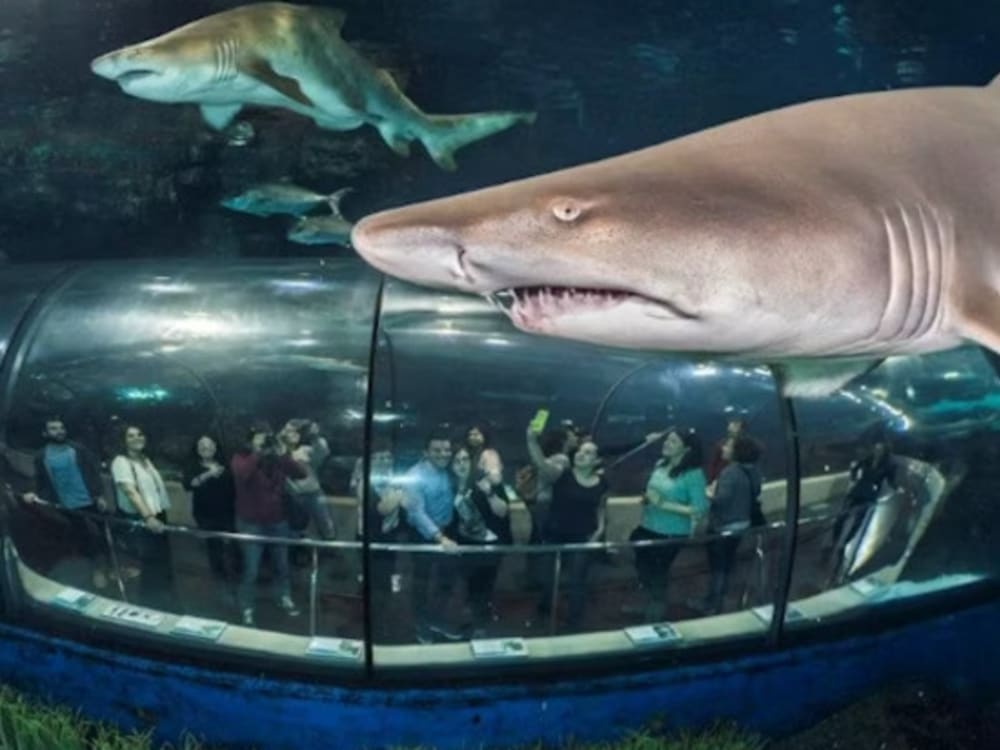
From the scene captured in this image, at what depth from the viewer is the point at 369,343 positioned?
5.52 meters

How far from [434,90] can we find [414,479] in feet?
15.2

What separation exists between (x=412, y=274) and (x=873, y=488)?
414cm

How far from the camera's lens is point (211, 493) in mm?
5352

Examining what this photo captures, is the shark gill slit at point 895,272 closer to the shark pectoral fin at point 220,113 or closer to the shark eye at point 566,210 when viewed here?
the shark eye at point 566,210

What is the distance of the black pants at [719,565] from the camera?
5387 mm

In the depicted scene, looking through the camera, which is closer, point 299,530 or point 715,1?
point 299,530

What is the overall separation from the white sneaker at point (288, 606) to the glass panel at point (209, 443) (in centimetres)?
1

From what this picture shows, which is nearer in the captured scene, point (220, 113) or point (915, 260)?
point (915, 260)

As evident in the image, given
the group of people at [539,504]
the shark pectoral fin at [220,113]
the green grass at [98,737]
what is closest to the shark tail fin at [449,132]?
the shark pectoral fin at [220,113]

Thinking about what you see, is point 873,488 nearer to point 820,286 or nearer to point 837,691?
point 837,691

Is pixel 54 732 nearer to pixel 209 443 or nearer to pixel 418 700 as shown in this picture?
pixel 209 443

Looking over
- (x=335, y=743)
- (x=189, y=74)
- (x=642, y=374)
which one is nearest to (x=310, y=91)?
(x=189, y=74)

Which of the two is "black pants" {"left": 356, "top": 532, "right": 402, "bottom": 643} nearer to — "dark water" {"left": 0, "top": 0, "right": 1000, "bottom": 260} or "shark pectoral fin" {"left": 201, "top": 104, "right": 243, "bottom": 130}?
"shark pectoral fin" {"left": 201, "top": 104, "right": 243, "bottom": 130}

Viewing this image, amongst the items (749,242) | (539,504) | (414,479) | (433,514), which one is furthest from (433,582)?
(749,242)
